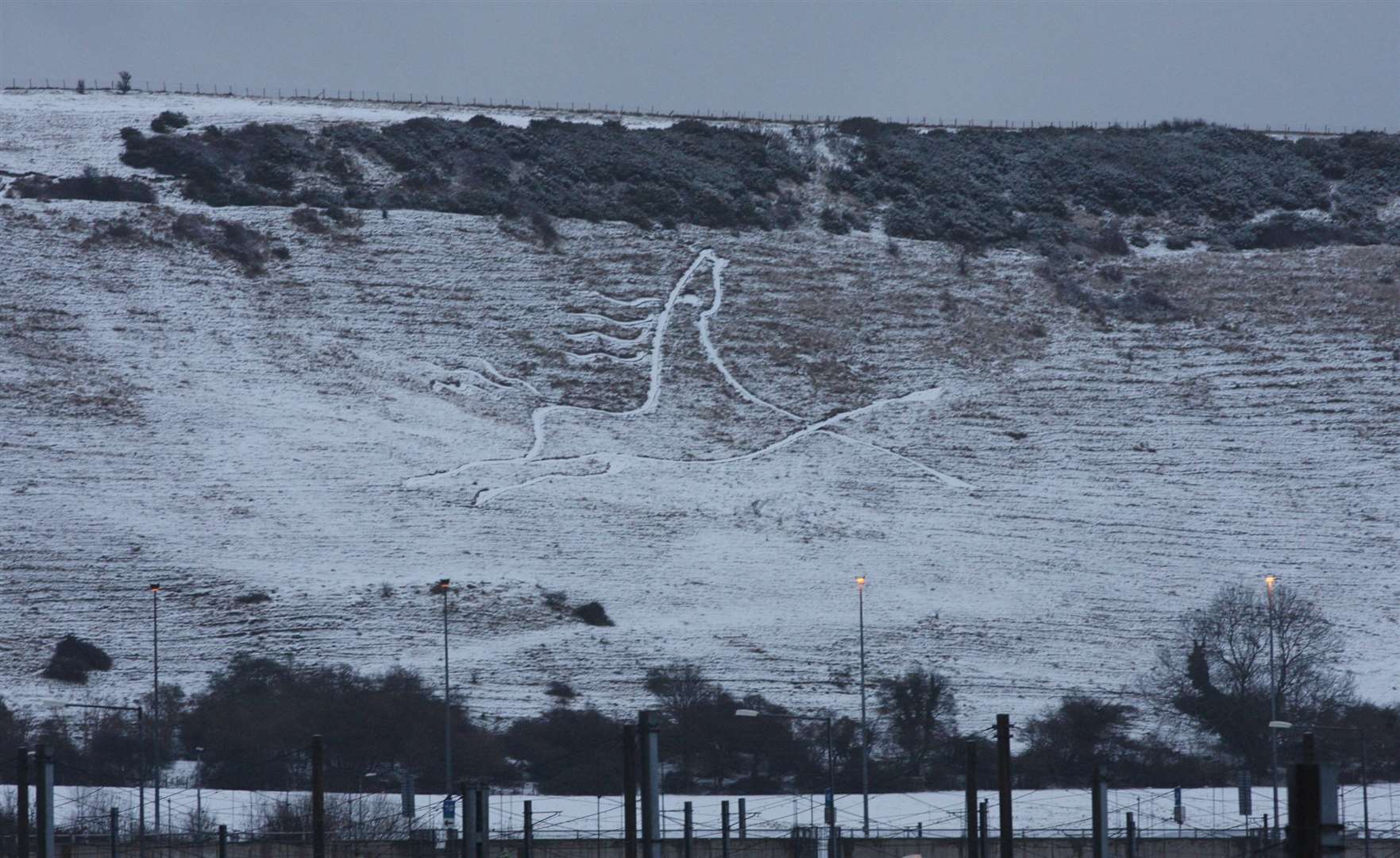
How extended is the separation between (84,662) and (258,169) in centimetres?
5988

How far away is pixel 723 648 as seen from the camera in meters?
65.5

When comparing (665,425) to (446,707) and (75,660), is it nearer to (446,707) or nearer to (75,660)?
(75,660)

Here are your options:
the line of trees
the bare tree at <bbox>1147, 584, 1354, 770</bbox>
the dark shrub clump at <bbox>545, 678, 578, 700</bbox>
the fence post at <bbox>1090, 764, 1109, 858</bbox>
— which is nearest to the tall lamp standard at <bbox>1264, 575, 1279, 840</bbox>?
the bare tree at <bbox>1147, 584, 1354, 770</bbox>

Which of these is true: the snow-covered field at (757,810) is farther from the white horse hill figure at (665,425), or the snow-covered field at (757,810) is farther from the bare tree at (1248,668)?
the white horse hill figure at (665,425)

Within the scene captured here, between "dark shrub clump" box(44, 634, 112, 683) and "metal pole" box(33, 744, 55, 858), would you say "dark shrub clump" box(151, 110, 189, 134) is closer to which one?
"dark shrub clump" box(44, 634, 112, 683)

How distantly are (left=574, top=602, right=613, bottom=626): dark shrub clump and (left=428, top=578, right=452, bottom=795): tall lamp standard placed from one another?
512 cm

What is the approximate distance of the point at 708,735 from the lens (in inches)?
2277

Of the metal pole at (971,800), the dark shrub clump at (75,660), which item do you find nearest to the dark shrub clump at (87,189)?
the dark shrub clump at (75,660)

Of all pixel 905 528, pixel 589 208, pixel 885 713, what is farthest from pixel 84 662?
pixel 589 208

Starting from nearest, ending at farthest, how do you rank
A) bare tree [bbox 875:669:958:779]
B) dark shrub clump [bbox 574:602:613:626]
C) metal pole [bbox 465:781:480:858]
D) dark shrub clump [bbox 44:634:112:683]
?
1. metal pole [bbox 465:781:480:858]
2. bare tree [bbox 875:669:958:779]
3. dark shrub clump [bbox 44:634:112:683]
4. dark shrub clump [bbox 574:602:613:626]

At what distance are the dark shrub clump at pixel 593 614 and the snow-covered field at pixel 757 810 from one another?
11.9 meters

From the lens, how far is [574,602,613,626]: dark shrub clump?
6706 cm

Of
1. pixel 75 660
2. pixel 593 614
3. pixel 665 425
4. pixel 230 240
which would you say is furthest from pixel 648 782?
pixel 230 240

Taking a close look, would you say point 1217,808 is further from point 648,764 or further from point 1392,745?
point 648,764
